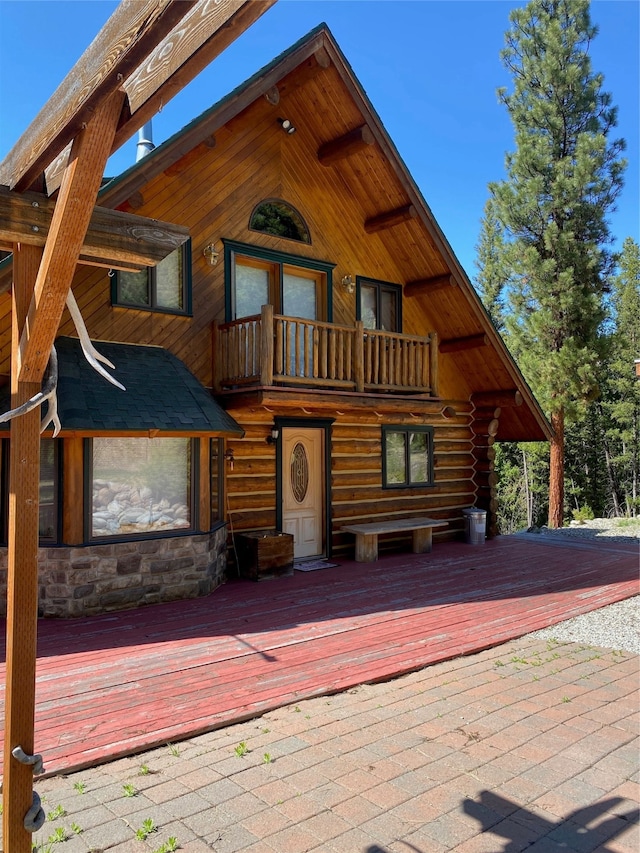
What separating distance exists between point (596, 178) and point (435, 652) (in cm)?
1747

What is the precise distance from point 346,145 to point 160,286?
400 centimetres

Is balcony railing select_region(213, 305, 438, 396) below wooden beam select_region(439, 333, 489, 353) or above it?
below

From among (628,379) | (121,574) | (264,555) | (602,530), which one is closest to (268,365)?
(264,555)

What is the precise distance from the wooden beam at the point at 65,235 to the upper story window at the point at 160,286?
6013mm

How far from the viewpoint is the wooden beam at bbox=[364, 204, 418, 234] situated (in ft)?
35.2

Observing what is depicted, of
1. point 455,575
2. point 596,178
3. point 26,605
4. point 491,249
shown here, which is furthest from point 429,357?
point 491,249

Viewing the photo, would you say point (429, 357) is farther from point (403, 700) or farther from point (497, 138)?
point (497, 138)

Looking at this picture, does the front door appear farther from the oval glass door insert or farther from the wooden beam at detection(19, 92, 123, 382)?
the wooden beam at detection(19, 92, 123, 382)

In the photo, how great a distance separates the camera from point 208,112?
7.97 metres

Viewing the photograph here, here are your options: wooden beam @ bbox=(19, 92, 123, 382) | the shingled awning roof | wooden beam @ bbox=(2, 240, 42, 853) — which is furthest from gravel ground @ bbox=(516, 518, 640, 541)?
wooden beam @ bbox=(19, 92, 123, 382)

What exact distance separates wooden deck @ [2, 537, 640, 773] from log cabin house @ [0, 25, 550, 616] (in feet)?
3.31

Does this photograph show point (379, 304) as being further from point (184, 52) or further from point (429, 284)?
point (184, 52)

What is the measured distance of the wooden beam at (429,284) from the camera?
11.4 meters

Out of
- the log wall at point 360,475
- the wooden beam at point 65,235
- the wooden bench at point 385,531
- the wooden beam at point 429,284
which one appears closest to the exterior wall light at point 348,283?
the wooden beam at point 429,284
